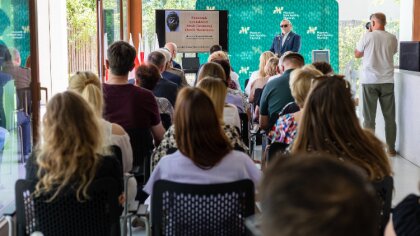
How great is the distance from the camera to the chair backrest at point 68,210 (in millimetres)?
2500

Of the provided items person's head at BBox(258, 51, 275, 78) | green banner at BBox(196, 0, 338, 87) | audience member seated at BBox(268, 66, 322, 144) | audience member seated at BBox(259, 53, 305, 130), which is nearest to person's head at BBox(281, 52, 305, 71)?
audience member seated at BBox(259, 53, 305, 130)

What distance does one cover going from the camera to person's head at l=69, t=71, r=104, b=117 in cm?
343

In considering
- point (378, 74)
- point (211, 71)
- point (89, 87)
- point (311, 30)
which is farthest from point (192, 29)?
point (89, 87)

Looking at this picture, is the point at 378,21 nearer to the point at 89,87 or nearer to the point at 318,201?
the point at 89,87

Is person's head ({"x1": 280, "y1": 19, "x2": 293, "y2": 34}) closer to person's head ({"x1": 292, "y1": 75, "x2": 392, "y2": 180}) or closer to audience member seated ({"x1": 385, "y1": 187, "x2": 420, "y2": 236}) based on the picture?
person's head ({"x1": 292, "y1": 75, "x2": 392, "y2": 180})

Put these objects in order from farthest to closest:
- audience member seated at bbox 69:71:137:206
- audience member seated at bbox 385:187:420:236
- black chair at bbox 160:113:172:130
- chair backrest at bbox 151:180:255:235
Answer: black chair at bbox 160:113:172:130 < audience member seated at bbox 69:71:137:206 < chair backrest at bbox 151:180:255:235 < audience member seated at bbox 385:187:420:236

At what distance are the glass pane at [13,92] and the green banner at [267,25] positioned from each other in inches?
323

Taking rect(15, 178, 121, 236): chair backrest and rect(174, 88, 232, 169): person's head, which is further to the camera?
rect(174, 88, 232, 169): person's head

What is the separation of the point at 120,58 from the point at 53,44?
7.26 metres

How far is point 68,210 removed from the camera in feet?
8.25

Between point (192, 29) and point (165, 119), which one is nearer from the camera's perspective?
point (165, 119)

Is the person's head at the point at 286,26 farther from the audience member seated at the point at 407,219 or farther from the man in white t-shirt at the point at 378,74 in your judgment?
the audience member seated at the point at 407,219

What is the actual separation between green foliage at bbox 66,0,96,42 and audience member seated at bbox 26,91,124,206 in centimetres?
705

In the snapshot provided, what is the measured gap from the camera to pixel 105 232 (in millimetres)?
2596
